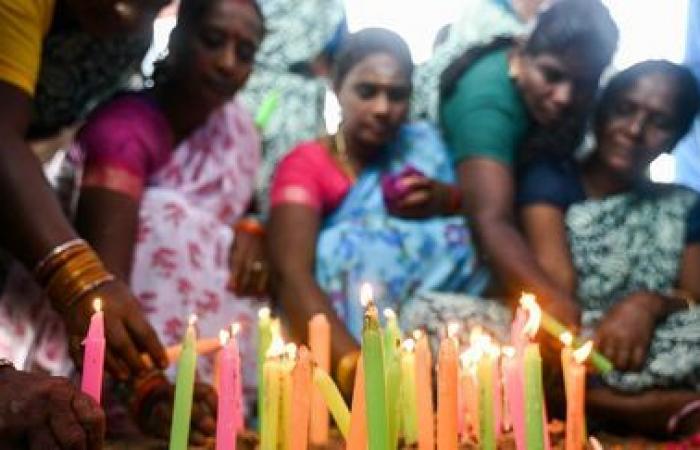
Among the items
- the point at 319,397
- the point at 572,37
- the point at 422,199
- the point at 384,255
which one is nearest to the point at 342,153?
the point at 422,199

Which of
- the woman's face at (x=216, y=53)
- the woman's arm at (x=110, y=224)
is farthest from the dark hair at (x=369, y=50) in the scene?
the woman's arm at (x=110, y=224)

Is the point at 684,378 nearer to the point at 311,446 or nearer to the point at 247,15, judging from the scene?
the point at 311,446

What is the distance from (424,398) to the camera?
4.82 feet

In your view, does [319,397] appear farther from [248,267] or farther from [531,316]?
[248,267]

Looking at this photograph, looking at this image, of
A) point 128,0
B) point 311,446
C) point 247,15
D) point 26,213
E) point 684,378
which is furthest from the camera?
point 247,15

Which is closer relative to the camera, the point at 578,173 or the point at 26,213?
the point at 26,213

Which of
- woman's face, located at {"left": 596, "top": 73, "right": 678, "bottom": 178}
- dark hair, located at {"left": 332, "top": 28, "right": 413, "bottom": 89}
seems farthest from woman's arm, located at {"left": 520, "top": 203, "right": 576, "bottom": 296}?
dark hair, located at {"left": 332, "top": 28, "right": 413, "bottom": 89}

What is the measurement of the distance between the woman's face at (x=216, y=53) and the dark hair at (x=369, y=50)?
37 cm

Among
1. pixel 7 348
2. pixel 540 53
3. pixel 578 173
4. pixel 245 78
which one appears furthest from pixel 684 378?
pixel 7 348

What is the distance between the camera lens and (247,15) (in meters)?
2.78

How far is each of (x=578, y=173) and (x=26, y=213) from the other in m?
1.70

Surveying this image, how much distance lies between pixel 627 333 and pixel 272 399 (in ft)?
4.68

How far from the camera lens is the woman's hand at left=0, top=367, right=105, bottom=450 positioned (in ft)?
3.67

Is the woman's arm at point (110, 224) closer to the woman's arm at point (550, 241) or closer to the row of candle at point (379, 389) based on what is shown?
the row of candle at point (379, 389)
